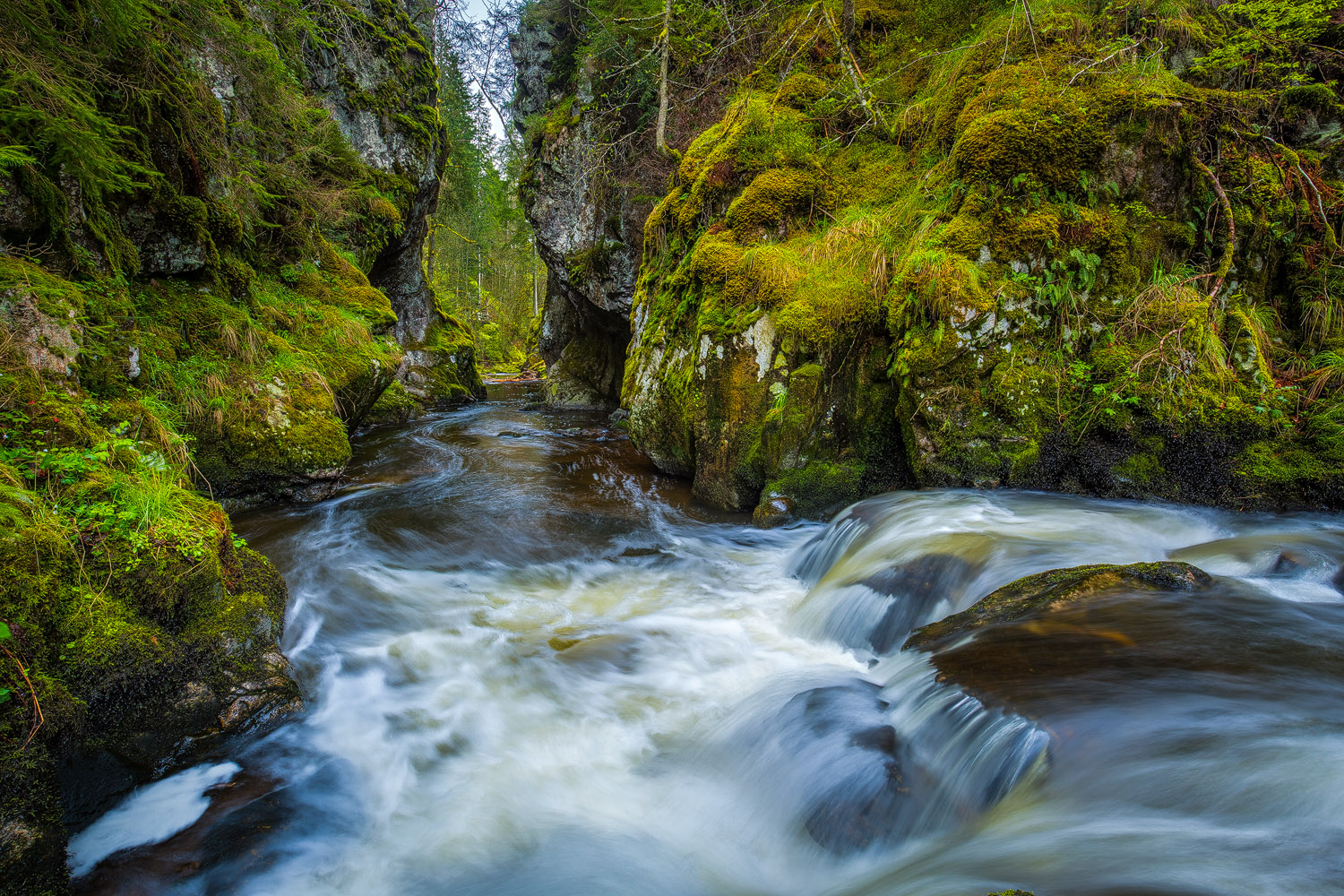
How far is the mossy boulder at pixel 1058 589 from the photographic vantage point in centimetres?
294

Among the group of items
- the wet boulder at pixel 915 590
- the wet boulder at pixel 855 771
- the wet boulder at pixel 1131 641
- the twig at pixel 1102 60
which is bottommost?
the wet boulder at pixel 855 771

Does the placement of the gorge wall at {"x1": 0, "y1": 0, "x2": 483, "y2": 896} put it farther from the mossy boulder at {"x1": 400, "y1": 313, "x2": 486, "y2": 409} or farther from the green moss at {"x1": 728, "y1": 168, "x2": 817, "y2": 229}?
the mossy boulder at {"x1": 400, "y1": 313, "x2": 486, "y2": 409}

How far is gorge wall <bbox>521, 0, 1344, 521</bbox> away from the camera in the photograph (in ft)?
14.9

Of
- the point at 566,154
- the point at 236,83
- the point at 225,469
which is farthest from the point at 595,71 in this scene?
the point at 225,469

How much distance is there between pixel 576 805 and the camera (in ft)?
9.61

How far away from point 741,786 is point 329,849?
1.96 m

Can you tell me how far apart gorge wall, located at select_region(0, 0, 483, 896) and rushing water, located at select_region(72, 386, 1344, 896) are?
0.46 meters

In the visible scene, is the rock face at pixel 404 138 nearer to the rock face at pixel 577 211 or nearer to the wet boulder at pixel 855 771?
the rock face at pixel 577 211

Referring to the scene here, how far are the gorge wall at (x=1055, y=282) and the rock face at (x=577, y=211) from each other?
7680 mm

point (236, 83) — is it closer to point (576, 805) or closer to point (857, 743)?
point (576, 805)

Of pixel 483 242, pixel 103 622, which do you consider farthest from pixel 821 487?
pixel 483 242

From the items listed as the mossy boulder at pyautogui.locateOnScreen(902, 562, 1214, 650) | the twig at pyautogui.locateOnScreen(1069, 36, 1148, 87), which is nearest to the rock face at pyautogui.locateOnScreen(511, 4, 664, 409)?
the twig at pyautogui.locateOnScreen(1069, 36, 1148, 87)

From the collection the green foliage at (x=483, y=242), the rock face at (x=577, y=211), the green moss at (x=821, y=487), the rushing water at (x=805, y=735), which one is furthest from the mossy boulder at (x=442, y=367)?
the green moss at (x=821, y=487)

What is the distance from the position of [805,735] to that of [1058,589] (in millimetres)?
1556
